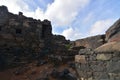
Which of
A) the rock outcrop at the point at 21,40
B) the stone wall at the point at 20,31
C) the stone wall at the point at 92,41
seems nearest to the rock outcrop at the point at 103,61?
the stone wall at the point at 92,41

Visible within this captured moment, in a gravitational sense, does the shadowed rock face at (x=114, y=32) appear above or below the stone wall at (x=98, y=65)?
above

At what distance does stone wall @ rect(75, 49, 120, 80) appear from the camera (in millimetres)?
5172

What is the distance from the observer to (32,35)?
1441 centimetres

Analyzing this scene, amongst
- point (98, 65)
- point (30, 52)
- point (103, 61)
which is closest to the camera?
point (103, 61)

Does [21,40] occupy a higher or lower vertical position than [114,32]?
higher

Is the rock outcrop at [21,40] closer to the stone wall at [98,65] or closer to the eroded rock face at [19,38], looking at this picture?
the eroded rock face at [19,38]

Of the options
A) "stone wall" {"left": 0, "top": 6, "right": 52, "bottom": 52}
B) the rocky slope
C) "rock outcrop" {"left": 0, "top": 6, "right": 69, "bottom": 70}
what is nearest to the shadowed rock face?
the rocky slope

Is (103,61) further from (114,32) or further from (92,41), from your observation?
(92,41)

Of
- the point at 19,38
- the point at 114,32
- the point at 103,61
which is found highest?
the point at 19,38

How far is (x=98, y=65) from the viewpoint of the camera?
18.1ft

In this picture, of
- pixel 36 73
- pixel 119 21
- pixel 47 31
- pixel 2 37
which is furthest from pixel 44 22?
pixel 119 21

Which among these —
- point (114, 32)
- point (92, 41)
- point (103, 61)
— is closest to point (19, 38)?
point (92, 41)

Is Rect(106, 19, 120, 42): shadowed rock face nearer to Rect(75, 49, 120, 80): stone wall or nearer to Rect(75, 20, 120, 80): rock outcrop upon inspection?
Rect(75, 20, 120, 80): rock outcrop

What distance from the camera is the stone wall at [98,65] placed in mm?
5172
